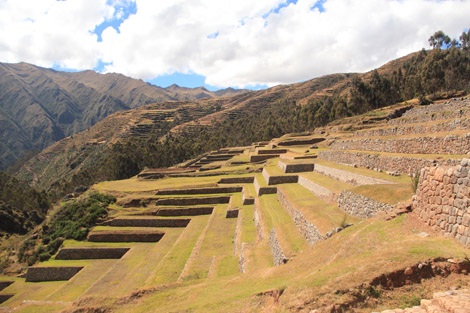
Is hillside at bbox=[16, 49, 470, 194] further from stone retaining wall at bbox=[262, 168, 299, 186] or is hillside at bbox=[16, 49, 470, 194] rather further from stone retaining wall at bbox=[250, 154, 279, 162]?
stone retaining wall at bbox=[262, 168, 299, 186]

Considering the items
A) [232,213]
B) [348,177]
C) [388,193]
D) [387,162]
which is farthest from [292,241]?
[232,213]

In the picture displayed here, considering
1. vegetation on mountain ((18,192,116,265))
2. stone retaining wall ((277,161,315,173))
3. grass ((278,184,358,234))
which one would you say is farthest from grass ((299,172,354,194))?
vegetation on mountain ((18,192,116,265))

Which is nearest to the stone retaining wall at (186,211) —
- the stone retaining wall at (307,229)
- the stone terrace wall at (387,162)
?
the stone retaining wall at (307,229)

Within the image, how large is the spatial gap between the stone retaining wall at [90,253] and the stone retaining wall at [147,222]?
13.4 ft

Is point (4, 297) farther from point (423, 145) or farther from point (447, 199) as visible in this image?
point (423, 145)

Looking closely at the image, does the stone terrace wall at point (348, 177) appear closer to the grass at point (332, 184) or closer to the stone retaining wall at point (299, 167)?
the grass at point (332, 184)

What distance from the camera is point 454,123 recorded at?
1566 cm

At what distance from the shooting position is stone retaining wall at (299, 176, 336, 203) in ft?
51.9

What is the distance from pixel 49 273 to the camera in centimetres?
2295

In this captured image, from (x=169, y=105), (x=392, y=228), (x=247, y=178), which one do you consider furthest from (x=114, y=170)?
(x=169, y=105)

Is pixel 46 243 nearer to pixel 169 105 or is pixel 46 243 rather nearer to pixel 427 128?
pixel 427 128

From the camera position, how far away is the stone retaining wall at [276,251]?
34.9 ft

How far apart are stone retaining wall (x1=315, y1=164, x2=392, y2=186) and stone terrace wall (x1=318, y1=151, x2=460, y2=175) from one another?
1.37m

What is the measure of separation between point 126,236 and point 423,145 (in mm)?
25377
